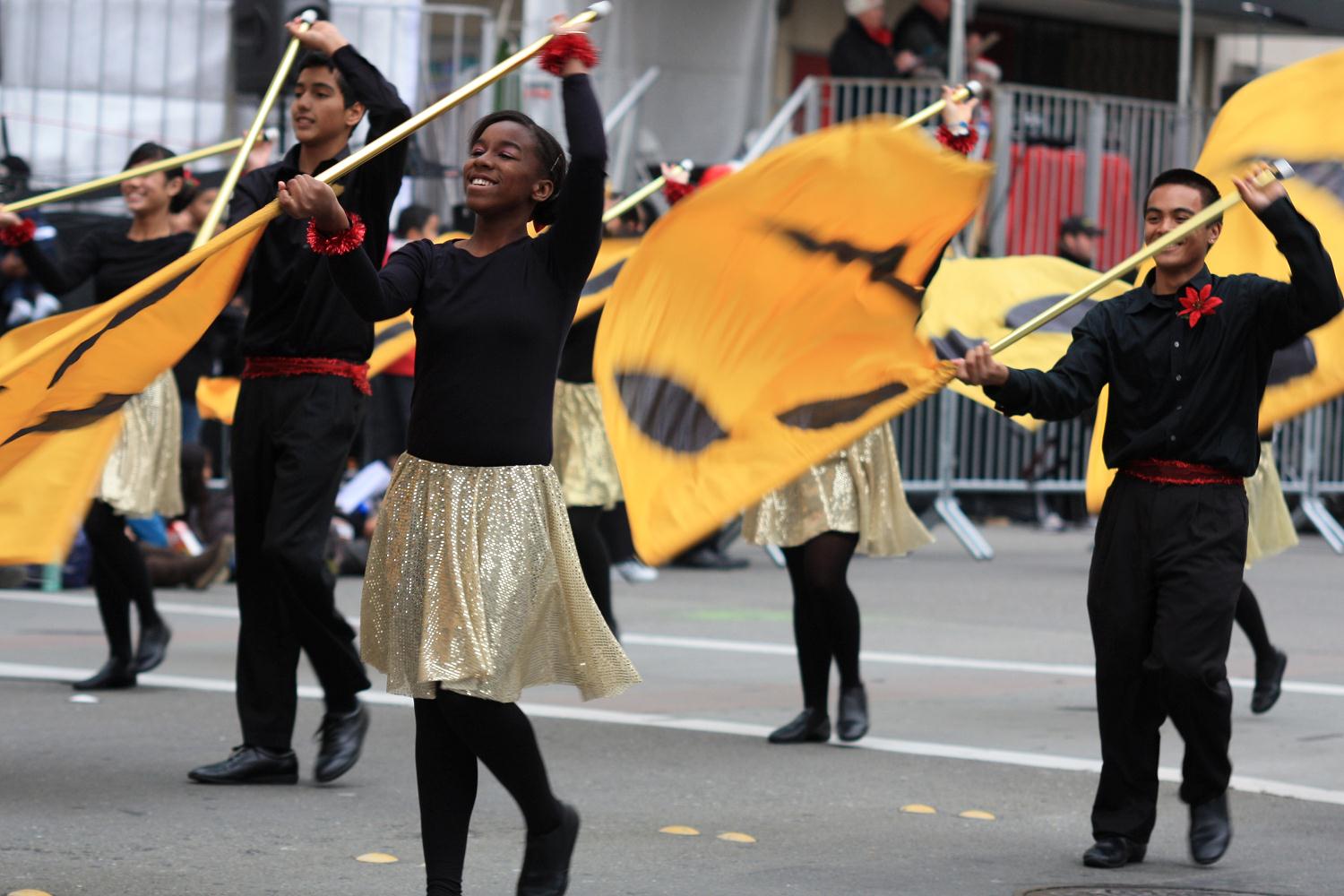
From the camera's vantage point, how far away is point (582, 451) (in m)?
9.94

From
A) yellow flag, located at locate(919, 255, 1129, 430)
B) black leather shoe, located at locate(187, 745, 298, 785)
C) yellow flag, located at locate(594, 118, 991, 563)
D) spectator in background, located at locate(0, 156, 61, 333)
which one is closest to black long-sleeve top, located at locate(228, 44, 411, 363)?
yellow flag, located at locate(594, 118, 991, 563)

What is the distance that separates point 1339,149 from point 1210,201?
1.09 meters

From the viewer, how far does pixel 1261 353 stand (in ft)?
20.1

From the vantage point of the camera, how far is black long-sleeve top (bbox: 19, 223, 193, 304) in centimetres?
871

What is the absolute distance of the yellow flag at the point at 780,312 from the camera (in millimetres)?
6125

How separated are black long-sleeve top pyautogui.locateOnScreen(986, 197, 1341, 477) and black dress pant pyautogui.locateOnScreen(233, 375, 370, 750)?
2199 mm

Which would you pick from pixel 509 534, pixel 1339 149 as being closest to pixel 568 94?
pixel 509 534

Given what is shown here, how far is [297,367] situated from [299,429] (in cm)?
19

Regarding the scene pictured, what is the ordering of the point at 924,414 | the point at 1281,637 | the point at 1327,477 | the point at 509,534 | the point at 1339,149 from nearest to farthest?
the point at 509,534 → the point at 1339,149 → the point at 1281,637 → the point at 924,414 → the point at 1327,477

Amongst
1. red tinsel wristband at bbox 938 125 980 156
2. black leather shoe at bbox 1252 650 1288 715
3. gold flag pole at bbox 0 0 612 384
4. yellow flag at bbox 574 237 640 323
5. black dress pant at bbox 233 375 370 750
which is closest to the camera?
gold flag pole at bbox 0 0 612 384

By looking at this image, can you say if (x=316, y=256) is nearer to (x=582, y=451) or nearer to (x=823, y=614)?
(x=823, y=614)

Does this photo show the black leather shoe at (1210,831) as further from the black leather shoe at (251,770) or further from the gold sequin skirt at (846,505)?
the black leather shoe at (251,770)

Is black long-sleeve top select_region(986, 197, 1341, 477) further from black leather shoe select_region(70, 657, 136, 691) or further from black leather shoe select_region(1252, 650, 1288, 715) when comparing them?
black leather shoe select_region(70, 657, 136, 691)

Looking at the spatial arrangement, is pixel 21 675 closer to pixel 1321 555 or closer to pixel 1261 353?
pixel 1261 353
